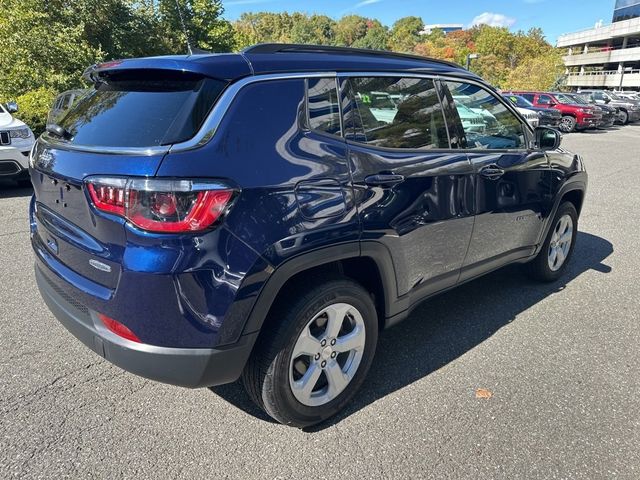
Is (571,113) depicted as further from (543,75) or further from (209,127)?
(543,75)

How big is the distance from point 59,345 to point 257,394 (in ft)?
5.24

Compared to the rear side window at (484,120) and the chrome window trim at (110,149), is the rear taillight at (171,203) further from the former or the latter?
the rear side window at (484,120)

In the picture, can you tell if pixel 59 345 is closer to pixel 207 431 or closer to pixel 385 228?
pixel 207 431

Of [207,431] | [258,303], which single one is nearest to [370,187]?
[258,303]

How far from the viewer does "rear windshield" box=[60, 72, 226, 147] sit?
6.49ft

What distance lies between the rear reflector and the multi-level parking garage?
7518 centimetres

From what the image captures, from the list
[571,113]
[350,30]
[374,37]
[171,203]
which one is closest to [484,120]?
[171,203]

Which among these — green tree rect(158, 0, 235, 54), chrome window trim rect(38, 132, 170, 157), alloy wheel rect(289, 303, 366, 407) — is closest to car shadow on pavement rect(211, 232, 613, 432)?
alloy wheel rect(289, 303, 366, 407)

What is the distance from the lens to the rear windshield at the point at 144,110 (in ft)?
6.49

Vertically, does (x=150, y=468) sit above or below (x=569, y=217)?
below

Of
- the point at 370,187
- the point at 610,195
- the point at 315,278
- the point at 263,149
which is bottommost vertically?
the point at 610,195

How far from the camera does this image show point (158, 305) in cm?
190

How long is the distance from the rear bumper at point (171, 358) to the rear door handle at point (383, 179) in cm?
93

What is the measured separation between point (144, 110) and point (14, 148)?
244 inches
